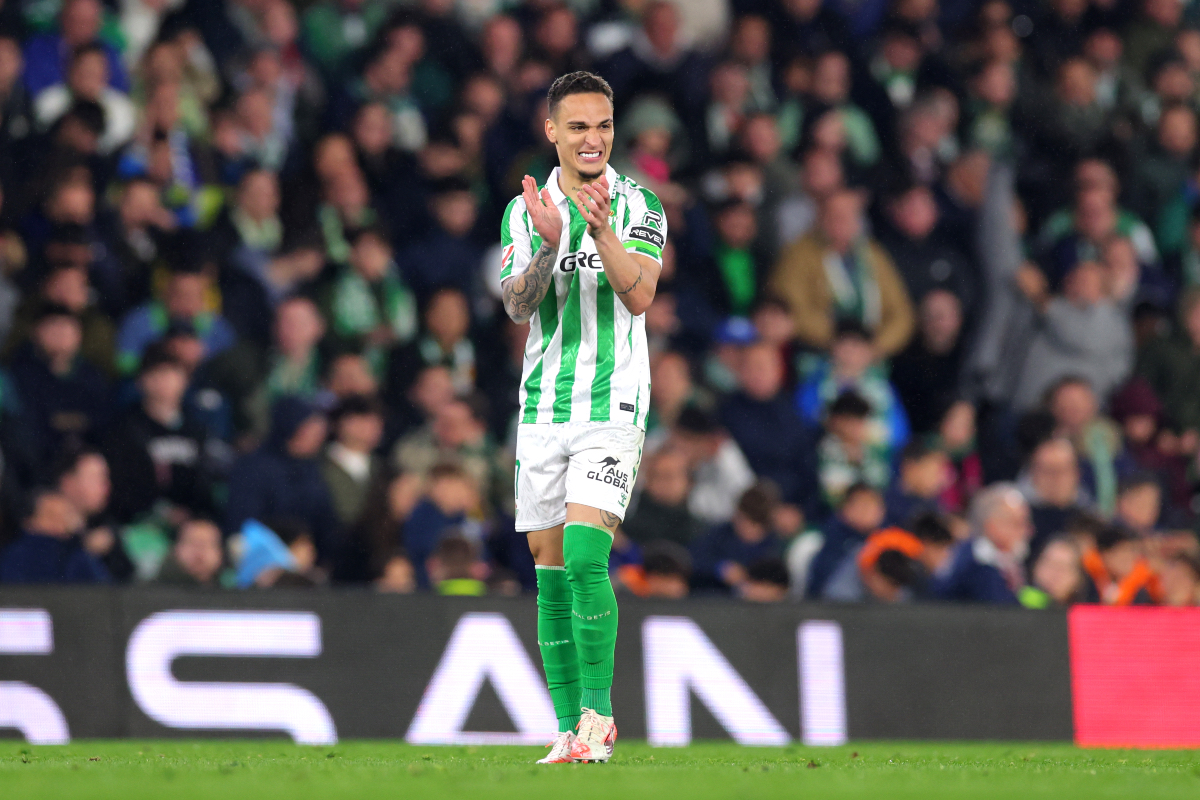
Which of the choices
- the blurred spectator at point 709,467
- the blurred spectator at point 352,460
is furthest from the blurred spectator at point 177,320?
the blurred spectator at point 709,467

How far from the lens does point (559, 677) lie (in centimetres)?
662

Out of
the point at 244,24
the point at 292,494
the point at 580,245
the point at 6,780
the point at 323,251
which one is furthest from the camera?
the point at 244,24

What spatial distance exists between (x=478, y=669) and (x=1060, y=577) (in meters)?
3.91

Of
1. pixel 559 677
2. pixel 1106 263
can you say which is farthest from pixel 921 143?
pixel 559 677

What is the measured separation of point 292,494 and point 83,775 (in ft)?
16.8

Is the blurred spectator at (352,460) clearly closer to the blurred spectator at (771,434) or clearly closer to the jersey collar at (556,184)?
the blurred spectator at (771,434)

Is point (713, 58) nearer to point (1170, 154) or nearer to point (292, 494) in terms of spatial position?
A: point (1170, 154)

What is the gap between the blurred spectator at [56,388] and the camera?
11.0m

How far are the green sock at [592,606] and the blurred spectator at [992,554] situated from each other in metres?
4.57

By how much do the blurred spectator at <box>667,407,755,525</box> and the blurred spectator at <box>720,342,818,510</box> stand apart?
0.29 metres

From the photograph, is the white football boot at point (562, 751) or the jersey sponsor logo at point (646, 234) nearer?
the white football boot at point (562, 751)

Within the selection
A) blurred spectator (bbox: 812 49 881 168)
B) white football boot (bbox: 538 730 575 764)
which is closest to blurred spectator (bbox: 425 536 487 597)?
white football boot (bbox: 538 730 575 764)

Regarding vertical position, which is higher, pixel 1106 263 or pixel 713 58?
pixel 713 58

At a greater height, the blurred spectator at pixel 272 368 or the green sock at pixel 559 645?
the blurred spectator at pixel 272 368
